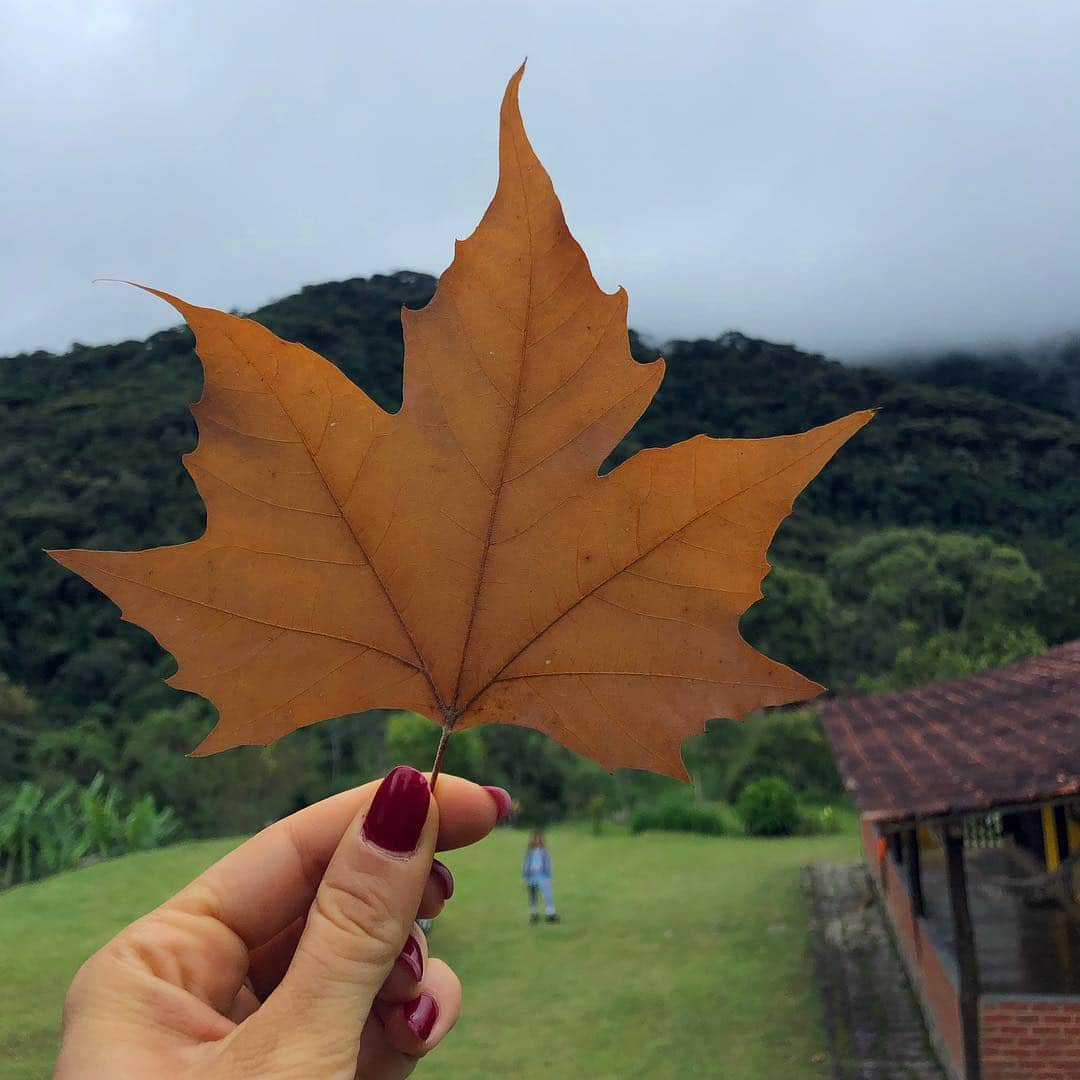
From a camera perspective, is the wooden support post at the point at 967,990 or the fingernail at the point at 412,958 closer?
the fingernail at the point at 412,958

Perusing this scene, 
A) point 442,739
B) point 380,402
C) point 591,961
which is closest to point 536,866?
point 591,961

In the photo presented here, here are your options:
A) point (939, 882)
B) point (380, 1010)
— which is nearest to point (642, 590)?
point (380, 1010)

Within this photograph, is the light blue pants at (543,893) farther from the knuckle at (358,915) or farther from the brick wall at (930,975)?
the knuckle at (358,915)

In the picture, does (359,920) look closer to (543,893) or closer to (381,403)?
(543,893)

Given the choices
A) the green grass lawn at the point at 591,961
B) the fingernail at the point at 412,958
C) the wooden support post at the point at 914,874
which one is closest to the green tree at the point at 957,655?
the green grass lawn at the point at 591,961

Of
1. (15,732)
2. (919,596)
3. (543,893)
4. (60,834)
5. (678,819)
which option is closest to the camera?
(543,893)

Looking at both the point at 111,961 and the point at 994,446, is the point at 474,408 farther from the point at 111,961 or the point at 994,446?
the point at 994,446
